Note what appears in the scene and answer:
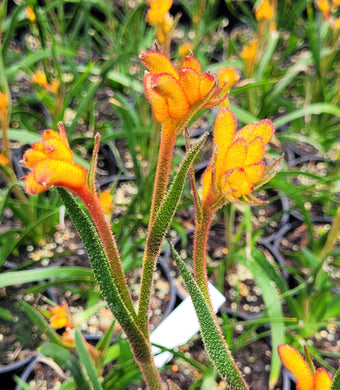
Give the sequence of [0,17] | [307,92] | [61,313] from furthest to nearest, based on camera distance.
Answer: [307,92]
[0,17]
[61,313]

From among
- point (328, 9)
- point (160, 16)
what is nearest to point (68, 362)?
point (160, 16)

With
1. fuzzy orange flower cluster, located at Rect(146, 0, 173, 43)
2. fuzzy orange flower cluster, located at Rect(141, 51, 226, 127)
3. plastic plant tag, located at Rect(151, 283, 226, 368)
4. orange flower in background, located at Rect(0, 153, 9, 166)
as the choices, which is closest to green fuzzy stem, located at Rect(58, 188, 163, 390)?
fuzzy orange flower cluster, located at Rect(141, 51, 226, 127)

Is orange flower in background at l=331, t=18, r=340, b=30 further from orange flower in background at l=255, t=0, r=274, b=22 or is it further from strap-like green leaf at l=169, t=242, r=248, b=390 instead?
strap-like green leaf at l=169, t=242, r=248, b=390

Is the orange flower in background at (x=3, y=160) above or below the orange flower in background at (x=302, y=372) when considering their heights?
above

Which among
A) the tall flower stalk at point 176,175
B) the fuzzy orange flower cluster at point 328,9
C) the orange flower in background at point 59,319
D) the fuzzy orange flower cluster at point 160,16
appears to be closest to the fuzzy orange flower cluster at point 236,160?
the tall flower stalk at point 176,175

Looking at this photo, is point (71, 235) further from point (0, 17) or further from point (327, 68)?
point (327, 68)

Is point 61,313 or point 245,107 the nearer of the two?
point 61,313

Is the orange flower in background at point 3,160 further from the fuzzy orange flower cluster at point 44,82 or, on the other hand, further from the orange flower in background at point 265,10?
the orange flower in background at point 265,10

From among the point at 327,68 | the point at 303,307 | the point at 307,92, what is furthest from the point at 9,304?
the point at 327,68
